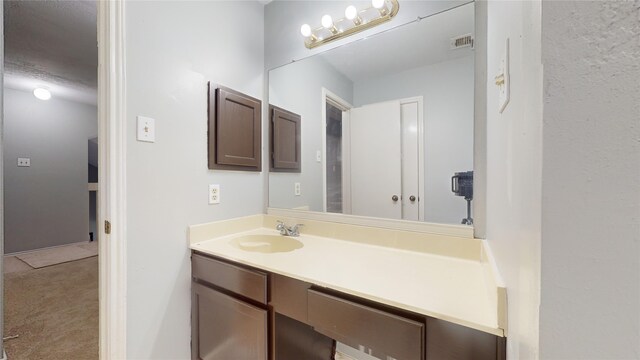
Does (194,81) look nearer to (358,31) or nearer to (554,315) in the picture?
(358,31)

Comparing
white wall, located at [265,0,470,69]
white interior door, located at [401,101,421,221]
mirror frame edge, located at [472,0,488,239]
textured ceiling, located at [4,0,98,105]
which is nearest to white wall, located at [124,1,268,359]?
white wall, located at [265,0,470,69]

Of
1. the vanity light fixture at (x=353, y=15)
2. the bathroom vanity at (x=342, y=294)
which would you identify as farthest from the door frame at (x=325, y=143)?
the vanity light fixture at (x=353, y=15)

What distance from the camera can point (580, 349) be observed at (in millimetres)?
249

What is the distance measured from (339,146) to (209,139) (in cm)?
75

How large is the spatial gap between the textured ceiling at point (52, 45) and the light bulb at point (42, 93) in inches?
3.0

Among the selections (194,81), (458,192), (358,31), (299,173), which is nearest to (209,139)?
(194,81)

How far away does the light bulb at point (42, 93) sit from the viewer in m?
3.23

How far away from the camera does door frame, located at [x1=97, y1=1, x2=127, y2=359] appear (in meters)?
1.03

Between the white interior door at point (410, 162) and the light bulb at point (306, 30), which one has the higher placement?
the light bulb at point (306, 30)

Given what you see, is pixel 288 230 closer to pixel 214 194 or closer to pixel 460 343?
pixel 214 194

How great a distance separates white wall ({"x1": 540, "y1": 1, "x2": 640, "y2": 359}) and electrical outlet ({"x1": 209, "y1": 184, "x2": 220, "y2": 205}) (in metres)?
1.43

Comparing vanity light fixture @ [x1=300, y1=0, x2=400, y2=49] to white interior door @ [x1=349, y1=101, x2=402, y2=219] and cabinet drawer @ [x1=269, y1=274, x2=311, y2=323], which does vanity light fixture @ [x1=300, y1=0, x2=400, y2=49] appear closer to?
white interior door @ [x1=349, y1=101, x2=402, y2=219]

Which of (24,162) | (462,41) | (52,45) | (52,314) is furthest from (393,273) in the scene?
(24,162)

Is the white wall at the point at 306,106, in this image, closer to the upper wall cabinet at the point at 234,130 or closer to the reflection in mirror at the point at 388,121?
the reflection in mirror at the point at 388,121
